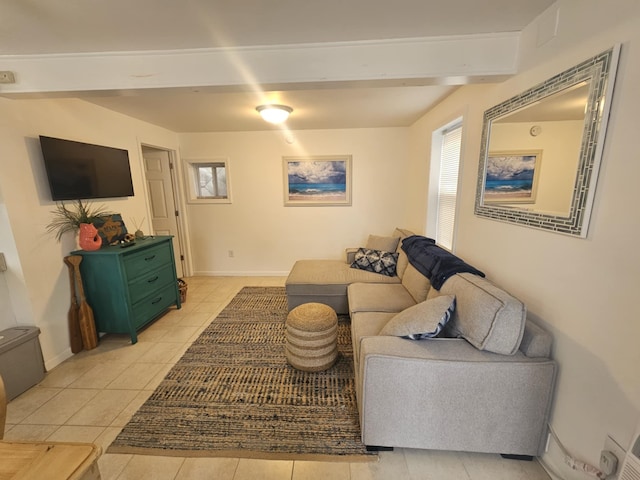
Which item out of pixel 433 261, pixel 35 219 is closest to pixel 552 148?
pixel 433 261

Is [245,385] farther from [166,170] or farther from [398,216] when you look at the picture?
[166,170]

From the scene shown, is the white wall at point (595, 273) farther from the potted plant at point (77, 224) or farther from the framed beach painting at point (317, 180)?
the potted plant at point (77, 224)

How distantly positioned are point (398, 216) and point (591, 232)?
10.1ft

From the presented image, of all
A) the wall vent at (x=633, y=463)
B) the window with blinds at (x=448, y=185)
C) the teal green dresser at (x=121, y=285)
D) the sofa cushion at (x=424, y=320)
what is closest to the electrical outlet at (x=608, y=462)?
the wall vent at (x=633, y=463)

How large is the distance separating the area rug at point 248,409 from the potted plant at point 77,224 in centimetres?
134

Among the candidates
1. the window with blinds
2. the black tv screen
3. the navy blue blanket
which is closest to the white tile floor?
the navy blue blanket

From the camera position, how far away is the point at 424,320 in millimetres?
1498

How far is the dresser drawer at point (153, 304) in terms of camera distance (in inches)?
103

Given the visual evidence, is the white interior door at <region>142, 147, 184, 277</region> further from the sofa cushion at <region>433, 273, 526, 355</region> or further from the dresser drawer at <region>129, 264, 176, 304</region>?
the sofa cushion at <region>433, 273, 526, 355</region>

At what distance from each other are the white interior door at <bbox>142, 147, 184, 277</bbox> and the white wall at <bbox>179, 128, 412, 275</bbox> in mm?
250

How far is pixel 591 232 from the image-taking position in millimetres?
1144

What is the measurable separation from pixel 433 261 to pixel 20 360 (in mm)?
3189

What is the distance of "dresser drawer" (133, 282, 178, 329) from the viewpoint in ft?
8.54

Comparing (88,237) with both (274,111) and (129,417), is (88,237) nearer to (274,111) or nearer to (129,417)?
(129,417)
